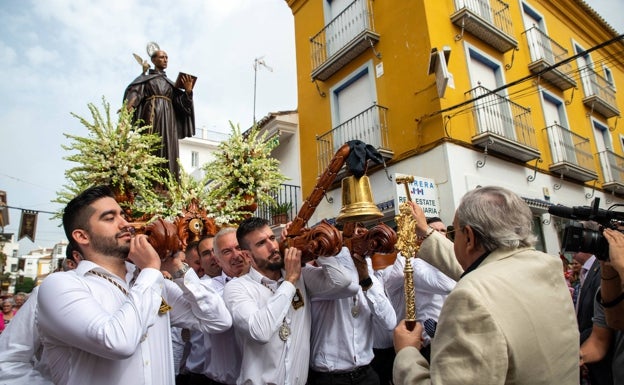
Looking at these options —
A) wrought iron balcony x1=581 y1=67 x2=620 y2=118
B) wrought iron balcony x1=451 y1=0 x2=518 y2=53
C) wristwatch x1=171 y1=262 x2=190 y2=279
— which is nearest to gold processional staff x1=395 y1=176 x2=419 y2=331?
wristwatch x1=171 y1=262 x2=190 y2=279

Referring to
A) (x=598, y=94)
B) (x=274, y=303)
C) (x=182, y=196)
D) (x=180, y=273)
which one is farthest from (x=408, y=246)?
(x=598, y=94)

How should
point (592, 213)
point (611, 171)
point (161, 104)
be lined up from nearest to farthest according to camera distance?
point (592, 213)
point (161, 104)
point (611, 171)

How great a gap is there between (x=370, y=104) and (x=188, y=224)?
26.7 ft

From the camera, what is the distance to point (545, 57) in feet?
40.0

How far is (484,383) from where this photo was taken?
4.52 ft

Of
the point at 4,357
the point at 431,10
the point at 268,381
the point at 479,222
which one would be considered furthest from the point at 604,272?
the point at 431,10

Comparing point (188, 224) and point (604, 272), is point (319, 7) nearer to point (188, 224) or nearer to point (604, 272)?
point (188, 224)

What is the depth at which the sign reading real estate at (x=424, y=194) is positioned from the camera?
8.29m

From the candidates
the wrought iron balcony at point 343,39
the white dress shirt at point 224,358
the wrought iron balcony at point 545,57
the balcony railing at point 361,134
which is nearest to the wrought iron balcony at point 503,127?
the wrought iron balcony at point 545,57

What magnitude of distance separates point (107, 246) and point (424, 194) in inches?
286

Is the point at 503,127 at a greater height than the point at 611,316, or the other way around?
the point at 503,127

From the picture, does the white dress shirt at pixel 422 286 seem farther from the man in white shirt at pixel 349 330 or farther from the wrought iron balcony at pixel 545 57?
the wrought iron balcony at pixel 545 57

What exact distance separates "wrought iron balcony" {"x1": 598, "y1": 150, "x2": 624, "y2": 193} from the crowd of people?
1188cm

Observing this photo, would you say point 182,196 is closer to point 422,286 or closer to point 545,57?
point 422,286
